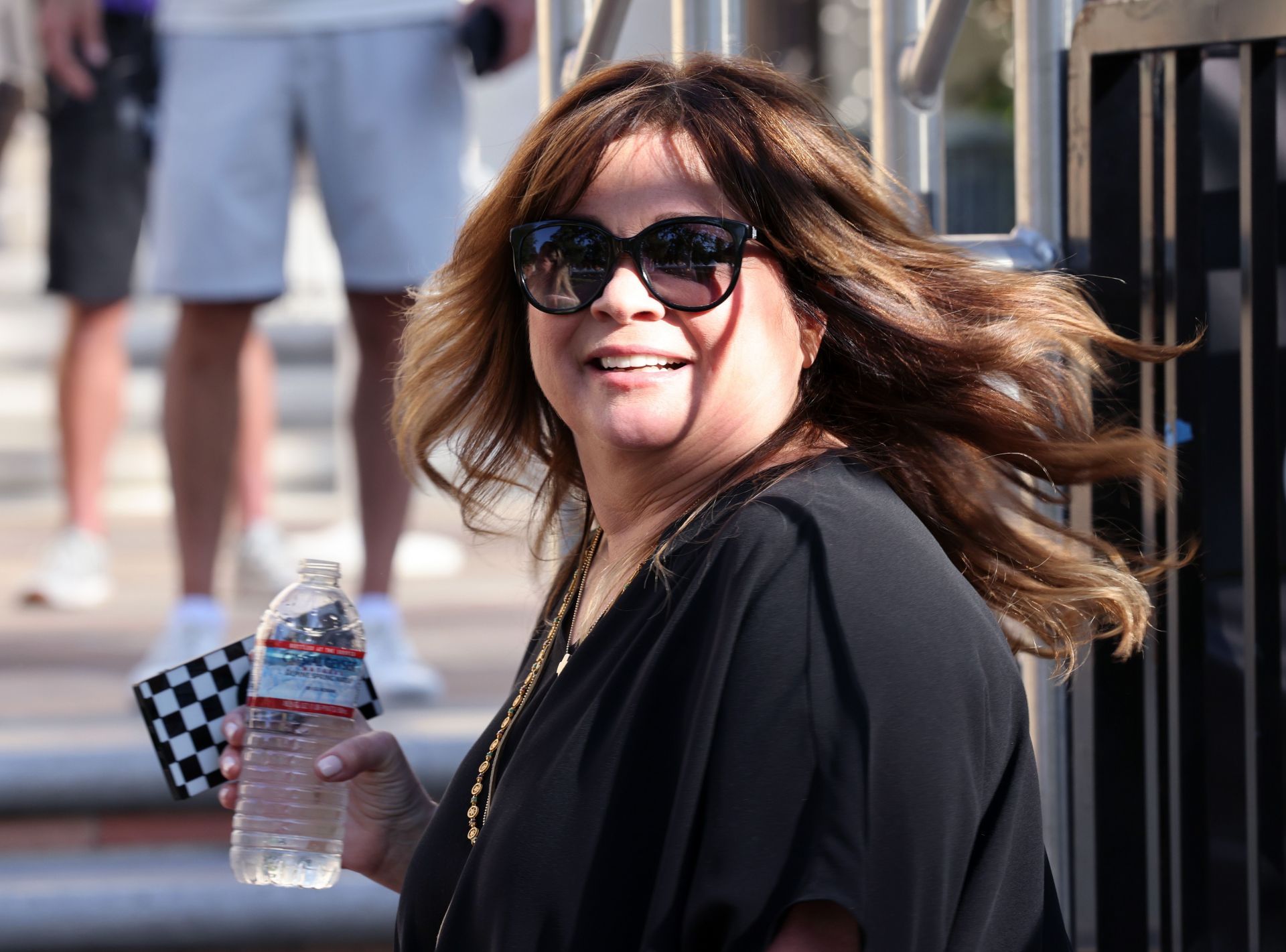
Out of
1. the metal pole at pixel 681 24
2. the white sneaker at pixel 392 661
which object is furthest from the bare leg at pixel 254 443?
the metal pole at pixel 681 24

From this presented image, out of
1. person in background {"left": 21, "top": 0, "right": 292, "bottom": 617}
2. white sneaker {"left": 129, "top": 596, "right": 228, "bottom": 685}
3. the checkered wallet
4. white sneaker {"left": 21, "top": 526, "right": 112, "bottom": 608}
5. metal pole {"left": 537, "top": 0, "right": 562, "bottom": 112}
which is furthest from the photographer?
white sneaker {"left": 21, "top": 526, "right": 112, "bottom": 608}

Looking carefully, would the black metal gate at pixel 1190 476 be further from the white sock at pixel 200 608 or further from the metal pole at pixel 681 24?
the white sock at pixel 200 608

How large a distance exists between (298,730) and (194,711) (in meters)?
0.13

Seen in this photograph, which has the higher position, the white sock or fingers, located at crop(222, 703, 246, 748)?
fingers, located at crop(222, 703, 246, 748)

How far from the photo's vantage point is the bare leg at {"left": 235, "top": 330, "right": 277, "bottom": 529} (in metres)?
4.31

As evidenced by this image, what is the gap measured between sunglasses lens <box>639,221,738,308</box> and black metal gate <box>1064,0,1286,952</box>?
583mm

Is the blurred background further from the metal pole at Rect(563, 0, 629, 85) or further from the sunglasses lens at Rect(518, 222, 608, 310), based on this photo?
the sunglasses lens at Rect(518, 222, 608, 310)

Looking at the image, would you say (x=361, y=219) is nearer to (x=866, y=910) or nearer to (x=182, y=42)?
(x=182, y=42)

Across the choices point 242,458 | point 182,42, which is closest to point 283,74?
point 182,42

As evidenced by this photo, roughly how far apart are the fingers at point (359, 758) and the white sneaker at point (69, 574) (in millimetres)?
2569

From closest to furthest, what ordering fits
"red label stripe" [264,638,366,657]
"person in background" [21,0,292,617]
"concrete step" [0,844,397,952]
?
"red label stripe" [264,638,366,657], "concrete step" [0,844,397,952], "person in background" [21,0,292,617]

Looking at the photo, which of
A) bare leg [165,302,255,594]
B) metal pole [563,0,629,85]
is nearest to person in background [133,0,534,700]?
bare leg [165,302,255,594]

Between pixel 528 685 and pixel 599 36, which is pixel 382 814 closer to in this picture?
pixel 528 685

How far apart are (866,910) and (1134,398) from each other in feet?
3.06
